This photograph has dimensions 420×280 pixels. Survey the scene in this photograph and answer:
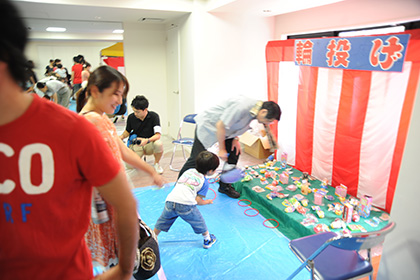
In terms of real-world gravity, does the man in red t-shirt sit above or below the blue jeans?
above

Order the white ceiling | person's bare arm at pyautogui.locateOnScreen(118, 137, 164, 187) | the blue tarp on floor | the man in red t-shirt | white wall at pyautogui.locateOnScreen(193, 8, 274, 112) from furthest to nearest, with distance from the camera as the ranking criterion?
white wall at pyautogui.locateOnScreen(193, 8, 274, 112) < the white ceiling < the blue tarp on floor < person's bare arm at pyautogui.locateOnScreen(118, 137, 164, 187) < the man in red t-shirt

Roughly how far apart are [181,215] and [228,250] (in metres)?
0.56

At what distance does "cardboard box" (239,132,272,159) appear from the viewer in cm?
451

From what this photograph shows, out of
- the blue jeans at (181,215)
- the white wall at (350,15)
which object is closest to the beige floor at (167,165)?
the blue jeans at (181,215)

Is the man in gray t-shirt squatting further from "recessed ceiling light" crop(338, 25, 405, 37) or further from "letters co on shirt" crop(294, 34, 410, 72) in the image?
"recessed ceiling light" crop(338, 25, 405, 37)

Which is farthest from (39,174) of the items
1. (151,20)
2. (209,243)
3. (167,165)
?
(151,20)

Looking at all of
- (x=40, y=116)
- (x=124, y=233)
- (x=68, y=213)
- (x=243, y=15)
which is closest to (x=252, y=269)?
(x=124, y=233)

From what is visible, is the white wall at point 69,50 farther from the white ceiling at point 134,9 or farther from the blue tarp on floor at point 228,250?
the blue tarp on floor at point 228,250

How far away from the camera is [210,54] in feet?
15.1

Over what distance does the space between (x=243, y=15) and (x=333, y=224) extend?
137 inches

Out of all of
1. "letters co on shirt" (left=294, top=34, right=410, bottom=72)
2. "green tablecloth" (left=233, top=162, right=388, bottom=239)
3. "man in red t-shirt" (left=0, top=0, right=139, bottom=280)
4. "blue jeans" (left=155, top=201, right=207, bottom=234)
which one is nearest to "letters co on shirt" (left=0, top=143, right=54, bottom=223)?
"man in red t-shirt" (left=0, top=0, right=139, bottom=280)

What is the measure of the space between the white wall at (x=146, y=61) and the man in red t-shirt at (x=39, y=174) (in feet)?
17.8

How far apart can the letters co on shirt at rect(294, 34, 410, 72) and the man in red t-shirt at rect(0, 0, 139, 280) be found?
266 centimetres

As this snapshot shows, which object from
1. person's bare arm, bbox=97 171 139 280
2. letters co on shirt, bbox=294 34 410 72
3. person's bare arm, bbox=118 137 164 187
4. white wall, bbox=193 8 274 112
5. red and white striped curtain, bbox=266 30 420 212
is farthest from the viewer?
white wall, bbox=193 8 274 112
